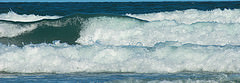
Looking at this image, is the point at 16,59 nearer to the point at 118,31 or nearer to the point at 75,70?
the point at 75,70

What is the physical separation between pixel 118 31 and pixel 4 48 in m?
3.55

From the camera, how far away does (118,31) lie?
984cm

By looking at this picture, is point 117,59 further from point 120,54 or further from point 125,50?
point 125,50

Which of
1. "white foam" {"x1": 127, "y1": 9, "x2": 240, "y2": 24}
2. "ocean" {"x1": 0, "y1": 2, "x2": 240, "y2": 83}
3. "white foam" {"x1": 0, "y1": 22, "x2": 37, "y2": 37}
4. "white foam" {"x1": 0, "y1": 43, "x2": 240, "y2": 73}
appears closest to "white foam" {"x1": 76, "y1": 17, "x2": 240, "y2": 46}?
"ocean" {"x1": 0, "y1": 2, "x2": 240, "y2": 83}

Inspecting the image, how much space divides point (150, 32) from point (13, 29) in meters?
3.79

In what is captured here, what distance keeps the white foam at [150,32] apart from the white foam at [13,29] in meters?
1.54

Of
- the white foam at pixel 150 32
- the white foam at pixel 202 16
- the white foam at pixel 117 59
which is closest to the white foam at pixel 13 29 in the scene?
the white foam at pixel 150 32

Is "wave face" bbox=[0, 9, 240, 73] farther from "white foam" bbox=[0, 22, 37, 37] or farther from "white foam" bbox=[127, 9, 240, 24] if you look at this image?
"white foam" bbox=[127, 9, 240, 24]

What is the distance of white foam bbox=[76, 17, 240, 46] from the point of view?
9195mm

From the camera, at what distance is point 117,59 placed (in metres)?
6.66

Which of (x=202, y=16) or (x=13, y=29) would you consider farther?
(x=202, y=16)

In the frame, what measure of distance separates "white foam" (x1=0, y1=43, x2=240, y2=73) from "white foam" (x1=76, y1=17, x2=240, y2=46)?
2138mm

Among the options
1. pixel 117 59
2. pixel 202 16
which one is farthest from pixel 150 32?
pixel 202 16

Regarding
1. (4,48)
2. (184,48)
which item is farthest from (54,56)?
(184,48)
